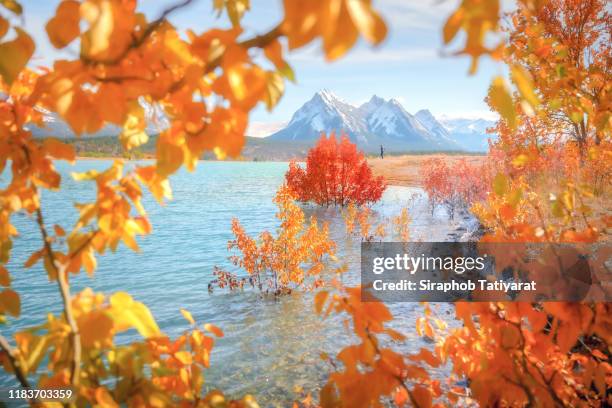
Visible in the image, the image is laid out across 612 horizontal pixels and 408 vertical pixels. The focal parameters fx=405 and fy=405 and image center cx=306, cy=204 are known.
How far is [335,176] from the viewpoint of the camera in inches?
1090

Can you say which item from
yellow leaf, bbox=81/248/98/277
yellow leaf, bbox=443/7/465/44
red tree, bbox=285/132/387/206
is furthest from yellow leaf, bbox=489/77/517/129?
red tree, bbox=285/132/387/206

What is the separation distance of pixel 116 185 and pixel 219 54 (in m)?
0.63

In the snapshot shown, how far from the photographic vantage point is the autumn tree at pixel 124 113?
29.4 inches

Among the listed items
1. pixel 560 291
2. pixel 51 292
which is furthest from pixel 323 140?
pixel 560 291

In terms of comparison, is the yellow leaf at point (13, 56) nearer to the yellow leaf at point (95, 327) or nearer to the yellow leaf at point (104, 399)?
the yellow leaf at point (95, 327)

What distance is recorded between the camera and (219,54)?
0.81 m

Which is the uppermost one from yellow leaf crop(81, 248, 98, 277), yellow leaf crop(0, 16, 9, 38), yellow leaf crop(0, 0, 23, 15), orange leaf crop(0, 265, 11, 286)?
yellow leaf crop(0, 0, 23, 15)

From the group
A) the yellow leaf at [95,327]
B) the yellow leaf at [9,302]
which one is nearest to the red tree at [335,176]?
the yellow leaf at [9,302]

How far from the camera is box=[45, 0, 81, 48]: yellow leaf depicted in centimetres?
90

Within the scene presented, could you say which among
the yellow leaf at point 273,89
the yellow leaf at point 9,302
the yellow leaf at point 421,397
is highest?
the yellow leaf at point 273,89

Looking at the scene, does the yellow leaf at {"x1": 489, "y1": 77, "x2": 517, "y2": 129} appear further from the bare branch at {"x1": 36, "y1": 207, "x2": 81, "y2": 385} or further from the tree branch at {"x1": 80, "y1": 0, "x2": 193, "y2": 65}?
the bare branch at {"x1": 36, "y1": 207, "x2": 81, "y2": 385}

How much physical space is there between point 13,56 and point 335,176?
2690cm

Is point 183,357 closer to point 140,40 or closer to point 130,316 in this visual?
point 130,316

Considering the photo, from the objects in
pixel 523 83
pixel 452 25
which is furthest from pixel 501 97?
pixel 452 25
